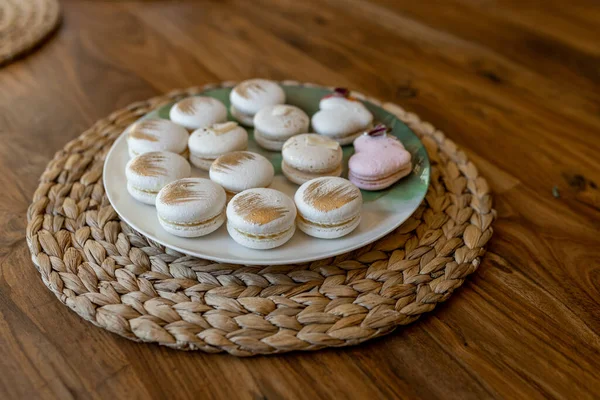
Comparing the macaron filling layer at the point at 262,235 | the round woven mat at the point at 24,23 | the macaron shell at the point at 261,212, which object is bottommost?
the macaron filling layer at the point at 262,235

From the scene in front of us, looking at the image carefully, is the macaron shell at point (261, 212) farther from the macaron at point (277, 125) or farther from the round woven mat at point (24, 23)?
the round woven mat at point (24, 23)

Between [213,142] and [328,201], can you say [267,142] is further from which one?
[328,201]

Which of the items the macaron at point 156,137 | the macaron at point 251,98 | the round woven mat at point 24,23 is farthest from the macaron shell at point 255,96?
the round woven mat at point 24,23

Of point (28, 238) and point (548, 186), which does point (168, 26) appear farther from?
point (548, 186)

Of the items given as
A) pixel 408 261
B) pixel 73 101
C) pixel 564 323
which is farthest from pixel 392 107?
pixel 73 101

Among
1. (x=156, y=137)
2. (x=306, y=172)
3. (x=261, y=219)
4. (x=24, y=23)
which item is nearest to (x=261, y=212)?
(x=261, y=219)

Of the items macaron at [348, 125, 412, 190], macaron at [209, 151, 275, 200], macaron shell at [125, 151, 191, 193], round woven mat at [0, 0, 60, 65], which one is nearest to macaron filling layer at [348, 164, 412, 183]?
macaron at [348, 125, 412, 190]
